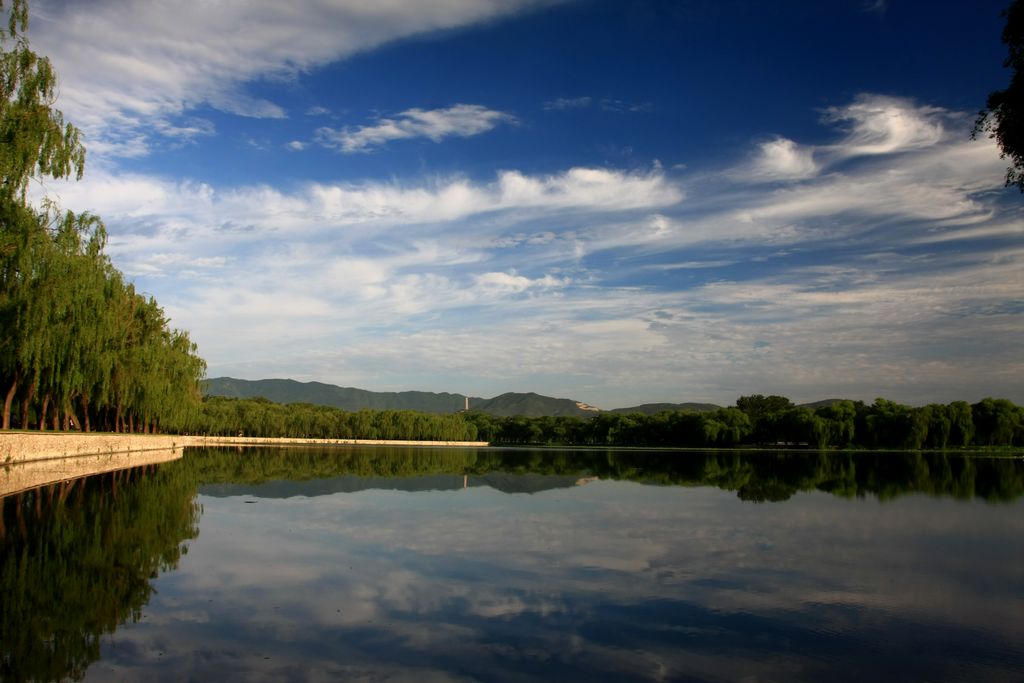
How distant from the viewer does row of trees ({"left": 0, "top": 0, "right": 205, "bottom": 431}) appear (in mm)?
21219

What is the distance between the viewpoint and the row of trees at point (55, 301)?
2122 cm

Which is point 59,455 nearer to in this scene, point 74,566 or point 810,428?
point 74,566

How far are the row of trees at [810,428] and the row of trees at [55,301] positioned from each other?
75.1 m

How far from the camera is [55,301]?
91.0 ft

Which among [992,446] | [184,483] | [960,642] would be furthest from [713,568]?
[992,446]

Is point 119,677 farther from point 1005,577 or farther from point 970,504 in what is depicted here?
point 970,504

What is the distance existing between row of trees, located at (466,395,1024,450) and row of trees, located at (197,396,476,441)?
2250cm

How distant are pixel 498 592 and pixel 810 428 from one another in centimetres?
8679

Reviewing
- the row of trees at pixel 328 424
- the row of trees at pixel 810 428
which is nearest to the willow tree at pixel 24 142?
the row of trees at pixel 328 424

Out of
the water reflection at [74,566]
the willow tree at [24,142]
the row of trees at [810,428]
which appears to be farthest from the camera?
the row of trees at [810,428]

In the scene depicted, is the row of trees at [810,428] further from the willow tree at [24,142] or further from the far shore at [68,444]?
the willow tree at [24,142]

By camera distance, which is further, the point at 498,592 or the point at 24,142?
the point at 24,142

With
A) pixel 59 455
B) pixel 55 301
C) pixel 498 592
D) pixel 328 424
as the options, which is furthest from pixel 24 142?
pixel 328 424

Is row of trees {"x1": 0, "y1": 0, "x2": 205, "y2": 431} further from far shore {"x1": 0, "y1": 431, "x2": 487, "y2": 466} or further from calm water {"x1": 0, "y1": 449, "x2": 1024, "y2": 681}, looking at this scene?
calm water {"x1": 0, "y1": 449, "x2": 1024, "y2": 681}
